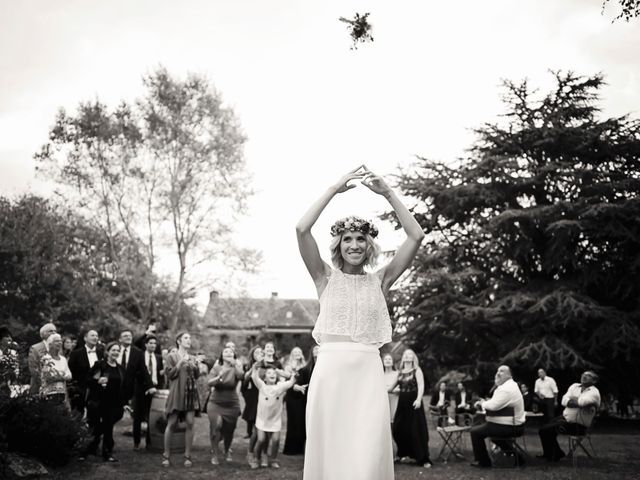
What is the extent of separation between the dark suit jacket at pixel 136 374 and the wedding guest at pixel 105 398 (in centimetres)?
92

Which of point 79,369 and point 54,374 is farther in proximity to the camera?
point 79,369

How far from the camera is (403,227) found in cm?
393

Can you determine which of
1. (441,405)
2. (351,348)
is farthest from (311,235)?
(441,405)

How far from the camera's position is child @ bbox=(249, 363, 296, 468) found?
10.7 m

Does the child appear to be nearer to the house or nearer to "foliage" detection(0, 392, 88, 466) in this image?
"foliage" detection(0, 392, 88, 466)

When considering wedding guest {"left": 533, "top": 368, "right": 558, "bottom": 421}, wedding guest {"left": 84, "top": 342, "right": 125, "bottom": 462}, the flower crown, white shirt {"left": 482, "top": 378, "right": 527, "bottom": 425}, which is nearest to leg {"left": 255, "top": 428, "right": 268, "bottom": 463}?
wedding guest {"left": 84, "top": 342, "right": 125, "bottom": 462}

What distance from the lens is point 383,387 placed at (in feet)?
12.6

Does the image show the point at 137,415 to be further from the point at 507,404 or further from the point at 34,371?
the point at 507,404

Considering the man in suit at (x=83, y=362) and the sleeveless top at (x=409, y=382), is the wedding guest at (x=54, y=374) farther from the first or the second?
the sleeveless top at (x=409, y=382)

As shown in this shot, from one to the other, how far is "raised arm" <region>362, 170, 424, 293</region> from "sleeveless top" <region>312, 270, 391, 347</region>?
130 millimetres

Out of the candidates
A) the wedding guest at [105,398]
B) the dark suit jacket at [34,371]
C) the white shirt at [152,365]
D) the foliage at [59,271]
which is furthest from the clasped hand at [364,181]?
the foliage at [59,271]

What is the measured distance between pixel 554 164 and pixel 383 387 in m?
20.3

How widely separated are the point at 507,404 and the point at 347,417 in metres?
8.03

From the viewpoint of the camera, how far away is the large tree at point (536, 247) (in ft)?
66.4
